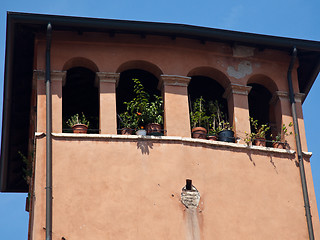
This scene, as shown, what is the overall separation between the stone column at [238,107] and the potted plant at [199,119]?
575mm

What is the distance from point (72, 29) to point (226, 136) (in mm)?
3962

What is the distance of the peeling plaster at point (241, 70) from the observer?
2162 cm

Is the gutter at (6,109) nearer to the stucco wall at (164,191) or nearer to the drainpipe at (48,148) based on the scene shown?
the drainpipe at (48,148)

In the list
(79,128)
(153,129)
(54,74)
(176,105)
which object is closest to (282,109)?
(176,105)

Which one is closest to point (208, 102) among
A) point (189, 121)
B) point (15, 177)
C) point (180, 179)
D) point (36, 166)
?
point (189, 121)

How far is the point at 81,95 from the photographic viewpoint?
75.6 ft

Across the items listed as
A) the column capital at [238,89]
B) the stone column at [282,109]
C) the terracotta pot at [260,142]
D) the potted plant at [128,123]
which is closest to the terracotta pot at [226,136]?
the terracotta pot at [260,142]

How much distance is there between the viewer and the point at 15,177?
25.3 meters

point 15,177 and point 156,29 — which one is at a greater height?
point 156,29

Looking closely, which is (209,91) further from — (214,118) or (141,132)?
(141,132)

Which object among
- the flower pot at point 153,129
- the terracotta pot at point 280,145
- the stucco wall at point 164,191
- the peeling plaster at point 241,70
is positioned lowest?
the stucco wall at point 164,191

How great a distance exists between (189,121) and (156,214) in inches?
94.1

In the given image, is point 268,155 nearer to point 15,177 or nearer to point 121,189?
point 121,189

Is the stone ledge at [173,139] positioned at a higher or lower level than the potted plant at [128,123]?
lower
